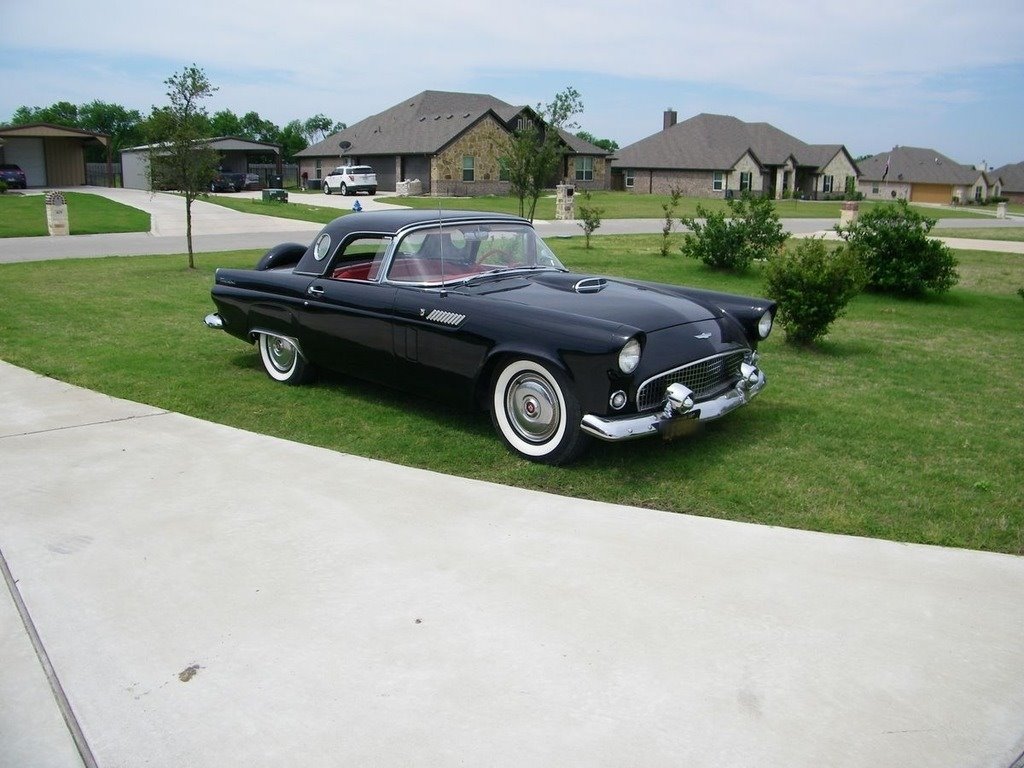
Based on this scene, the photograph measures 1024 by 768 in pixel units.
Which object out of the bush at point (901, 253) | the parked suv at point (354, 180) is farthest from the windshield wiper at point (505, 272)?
the parked suv at point (354, 180)

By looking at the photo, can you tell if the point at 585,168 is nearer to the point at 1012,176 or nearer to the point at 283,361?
the point at 283,361

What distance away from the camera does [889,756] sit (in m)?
2.71

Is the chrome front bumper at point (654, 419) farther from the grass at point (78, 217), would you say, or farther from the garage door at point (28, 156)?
the garage door at point (28, 156)

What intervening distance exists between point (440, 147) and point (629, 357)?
149 feet

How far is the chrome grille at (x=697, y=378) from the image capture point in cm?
509

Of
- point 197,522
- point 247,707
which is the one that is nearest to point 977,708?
point 247,707

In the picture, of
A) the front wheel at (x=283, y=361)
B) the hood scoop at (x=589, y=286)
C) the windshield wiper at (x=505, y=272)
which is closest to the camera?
the hood scoop at (x=589, y=286)

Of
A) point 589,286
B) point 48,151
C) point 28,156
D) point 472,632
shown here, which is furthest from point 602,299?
point 48,151

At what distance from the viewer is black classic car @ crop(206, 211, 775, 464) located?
16.4 feet

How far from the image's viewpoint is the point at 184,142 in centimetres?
1474

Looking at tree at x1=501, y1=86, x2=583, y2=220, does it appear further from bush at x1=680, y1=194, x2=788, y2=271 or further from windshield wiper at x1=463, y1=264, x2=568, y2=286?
windshield wiper at x1=463, y1=264, x2=568, y2=286

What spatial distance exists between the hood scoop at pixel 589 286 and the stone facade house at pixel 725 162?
184 feet

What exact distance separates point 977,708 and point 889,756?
1.55 ft

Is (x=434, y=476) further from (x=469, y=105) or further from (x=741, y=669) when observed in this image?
(x=469, y=105)
